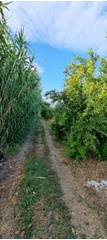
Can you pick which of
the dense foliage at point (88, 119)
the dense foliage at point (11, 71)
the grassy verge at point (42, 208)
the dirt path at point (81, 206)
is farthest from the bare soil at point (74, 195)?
the dense foliage at point (11, 71)

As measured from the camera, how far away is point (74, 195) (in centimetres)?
254

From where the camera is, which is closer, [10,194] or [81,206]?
[81,206]

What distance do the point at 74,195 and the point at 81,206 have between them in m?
0.28

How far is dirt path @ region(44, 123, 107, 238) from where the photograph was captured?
186 cm

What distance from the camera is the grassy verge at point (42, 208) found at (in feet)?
5.69

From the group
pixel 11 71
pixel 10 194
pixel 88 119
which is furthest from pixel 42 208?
pixel 11 71

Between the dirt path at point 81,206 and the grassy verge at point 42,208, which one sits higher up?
the grassy verge at point 42,208

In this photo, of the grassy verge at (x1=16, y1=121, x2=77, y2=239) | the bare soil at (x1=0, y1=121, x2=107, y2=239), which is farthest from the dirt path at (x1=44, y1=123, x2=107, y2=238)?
the grassy verge at (x1=16, y1=121, x2=77, y2=239)

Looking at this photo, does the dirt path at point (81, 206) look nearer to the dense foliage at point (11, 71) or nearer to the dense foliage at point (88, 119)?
the dense foliage at point (88, 119)

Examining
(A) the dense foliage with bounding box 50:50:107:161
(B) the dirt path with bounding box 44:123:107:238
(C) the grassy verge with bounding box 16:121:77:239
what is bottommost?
(B) the dirt path with bounding box 44:123:107:238

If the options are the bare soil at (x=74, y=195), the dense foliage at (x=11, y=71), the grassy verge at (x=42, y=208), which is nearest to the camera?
the grassy verge at (x=42, y=208)

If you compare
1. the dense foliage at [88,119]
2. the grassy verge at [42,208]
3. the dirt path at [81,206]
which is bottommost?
the dirt path at [81,206]

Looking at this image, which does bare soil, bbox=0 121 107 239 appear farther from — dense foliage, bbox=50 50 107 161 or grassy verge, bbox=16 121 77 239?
dense foliage, bbox=50 50 107 161

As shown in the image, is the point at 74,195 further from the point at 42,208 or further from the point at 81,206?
the point at 42,208
